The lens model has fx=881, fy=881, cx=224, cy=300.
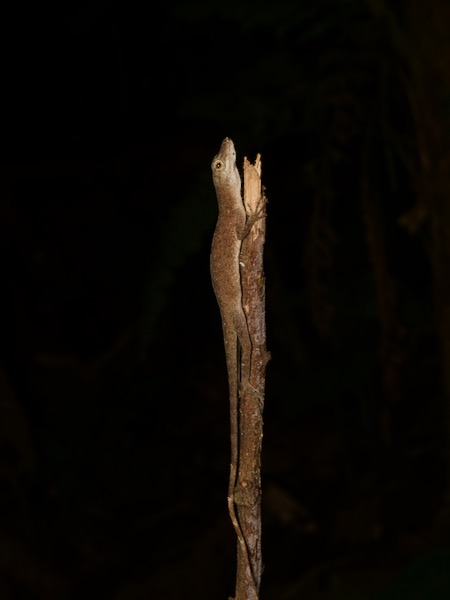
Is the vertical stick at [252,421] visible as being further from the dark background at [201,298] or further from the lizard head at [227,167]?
the dark background at [201,298]

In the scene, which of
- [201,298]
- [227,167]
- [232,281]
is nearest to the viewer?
[232,281]

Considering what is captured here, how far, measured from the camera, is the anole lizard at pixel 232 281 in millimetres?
1221

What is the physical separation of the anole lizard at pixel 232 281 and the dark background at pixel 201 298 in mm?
1388

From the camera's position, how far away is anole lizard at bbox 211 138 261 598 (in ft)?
4.01

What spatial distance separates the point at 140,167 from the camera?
6227 millimetres

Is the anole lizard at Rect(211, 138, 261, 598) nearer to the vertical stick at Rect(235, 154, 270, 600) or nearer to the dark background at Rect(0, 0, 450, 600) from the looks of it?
the vertical stick at Rect(235, 154, 270, 600)

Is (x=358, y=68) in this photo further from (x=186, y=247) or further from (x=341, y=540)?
(x=341, y=540)

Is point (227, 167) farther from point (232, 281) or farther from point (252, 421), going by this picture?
point (252, 421)

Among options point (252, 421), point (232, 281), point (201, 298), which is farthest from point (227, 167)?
point (201, 298)

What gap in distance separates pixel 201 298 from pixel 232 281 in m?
4.87

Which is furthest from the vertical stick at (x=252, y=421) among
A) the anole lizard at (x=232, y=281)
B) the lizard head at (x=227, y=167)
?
the lizard head at (x=227, y=167)

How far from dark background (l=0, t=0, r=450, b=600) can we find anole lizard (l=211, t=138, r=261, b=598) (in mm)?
1388

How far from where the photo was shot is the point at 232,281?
1440 mm

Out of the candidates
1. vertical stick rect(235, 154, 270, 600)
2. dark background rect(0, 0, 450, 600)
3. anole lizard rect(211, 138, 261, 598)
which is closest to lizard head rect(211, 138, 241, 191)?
anole lizard rect(211, 138, 261, 598)
